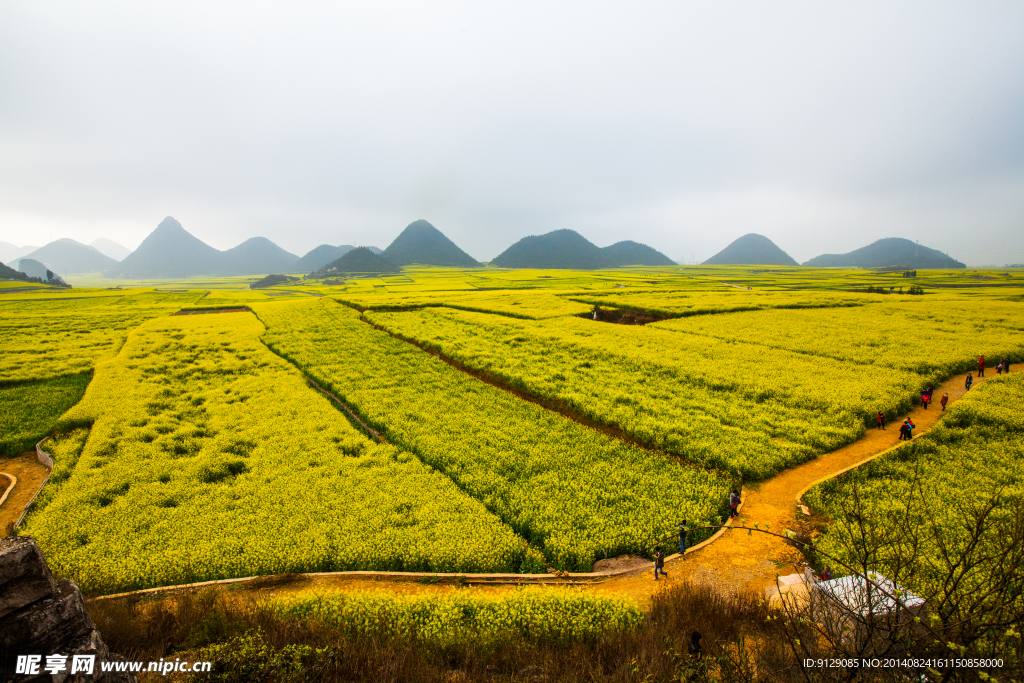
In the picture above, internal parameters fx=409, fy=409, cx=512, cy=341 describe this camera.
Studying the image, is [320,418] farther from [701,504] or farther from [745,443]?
[745,443]

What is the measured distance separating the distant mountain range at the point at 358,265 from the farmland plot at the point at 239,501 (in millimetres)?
146454

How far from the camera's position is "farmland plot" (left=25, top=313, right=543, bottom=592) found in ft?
38.8

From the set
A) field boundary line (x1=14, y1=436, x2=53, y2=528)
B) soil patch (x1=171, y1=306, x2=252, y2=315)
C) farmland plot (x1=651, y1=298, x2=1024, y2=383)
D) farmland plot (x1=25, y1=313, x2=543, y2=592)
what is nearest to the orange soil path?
farmland plot (x1=25, y1=313, x2=543, y2=592)

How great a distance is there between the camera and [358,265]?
166000mm

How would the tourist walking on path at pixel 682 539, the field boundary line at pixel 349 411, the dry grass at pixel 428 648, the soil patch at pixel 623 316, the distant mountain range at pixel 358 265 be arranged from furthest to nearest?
the distant mountain range at pixel 358 265 → the soil patch at pixel 623 316 → the field boundary line at pixel 349 411 → the tourist walking on path at pixel 682 539 → the dry grass at pixel 428 648

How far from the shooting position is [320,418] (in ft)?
70.0

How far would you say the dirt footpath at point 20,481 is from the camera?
14.6 meters

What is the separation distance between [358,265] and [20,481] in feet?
522

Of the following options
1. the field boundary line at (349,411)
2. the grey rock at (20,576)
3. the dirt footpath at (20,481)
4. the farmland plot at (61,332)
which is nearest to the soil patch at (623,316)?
the field boundary line at (349,411)

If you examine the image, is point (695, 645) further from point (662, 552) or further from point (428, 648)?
point (428, 648)

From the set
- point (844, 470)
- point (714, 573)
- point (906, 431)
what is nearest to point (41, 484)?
point (714, 573)

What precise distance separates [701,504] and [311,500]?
44.6ft

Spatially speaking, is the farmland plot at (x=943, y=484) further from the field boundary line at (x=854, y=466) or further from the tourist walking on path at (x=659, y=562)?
the tourist walking on path at (x=659, y=562)

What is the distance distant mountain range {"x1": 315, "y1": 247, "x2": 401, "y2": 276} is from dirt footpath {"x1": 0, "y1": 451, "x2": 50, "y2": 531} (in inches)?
5909
